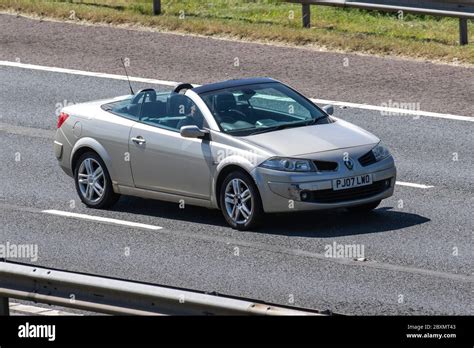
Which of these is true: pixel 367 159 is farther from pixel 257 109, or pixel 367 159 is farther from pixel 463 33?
pixel 463 33

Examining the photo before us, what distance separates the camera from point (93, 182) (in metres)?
15.9

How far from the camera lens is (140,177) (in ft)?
50.6

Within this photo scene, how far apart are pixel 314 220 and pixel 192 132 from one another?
5.32 ft

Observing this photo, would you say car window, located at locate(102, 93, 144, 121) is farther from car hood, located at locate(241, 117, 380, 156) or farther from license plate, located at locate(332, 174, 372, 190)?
license plate, located at locate(332, 174, 372, 190)

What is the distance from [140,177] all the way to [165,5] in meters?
10.6

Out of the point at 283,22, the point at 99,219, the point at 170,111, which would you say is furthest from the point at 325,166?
the point at 283,22

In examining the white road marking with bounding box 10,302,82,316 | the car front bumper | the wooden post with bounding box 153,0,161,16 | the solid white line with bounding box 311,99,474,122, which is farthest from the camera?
the wooden post with bounding box 153,0,161,16

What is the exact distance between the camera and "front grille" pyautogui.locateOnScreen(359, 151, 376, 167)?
1447 cm

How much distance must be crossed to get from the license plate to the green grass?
7326 mm

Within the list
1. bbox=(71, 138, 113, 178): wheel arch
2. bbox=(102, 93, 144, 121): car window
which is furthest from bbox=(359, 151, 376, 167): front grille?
bbox=(71, 138, 113, 178): wheel arch

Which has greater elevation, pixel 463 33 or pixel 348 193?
pixel 463 33

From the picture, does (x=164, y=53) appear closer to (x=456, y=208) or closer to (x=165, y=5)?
(x=165, y=5)

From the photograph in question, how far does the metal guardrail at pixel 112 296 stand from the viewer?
9141 mm
